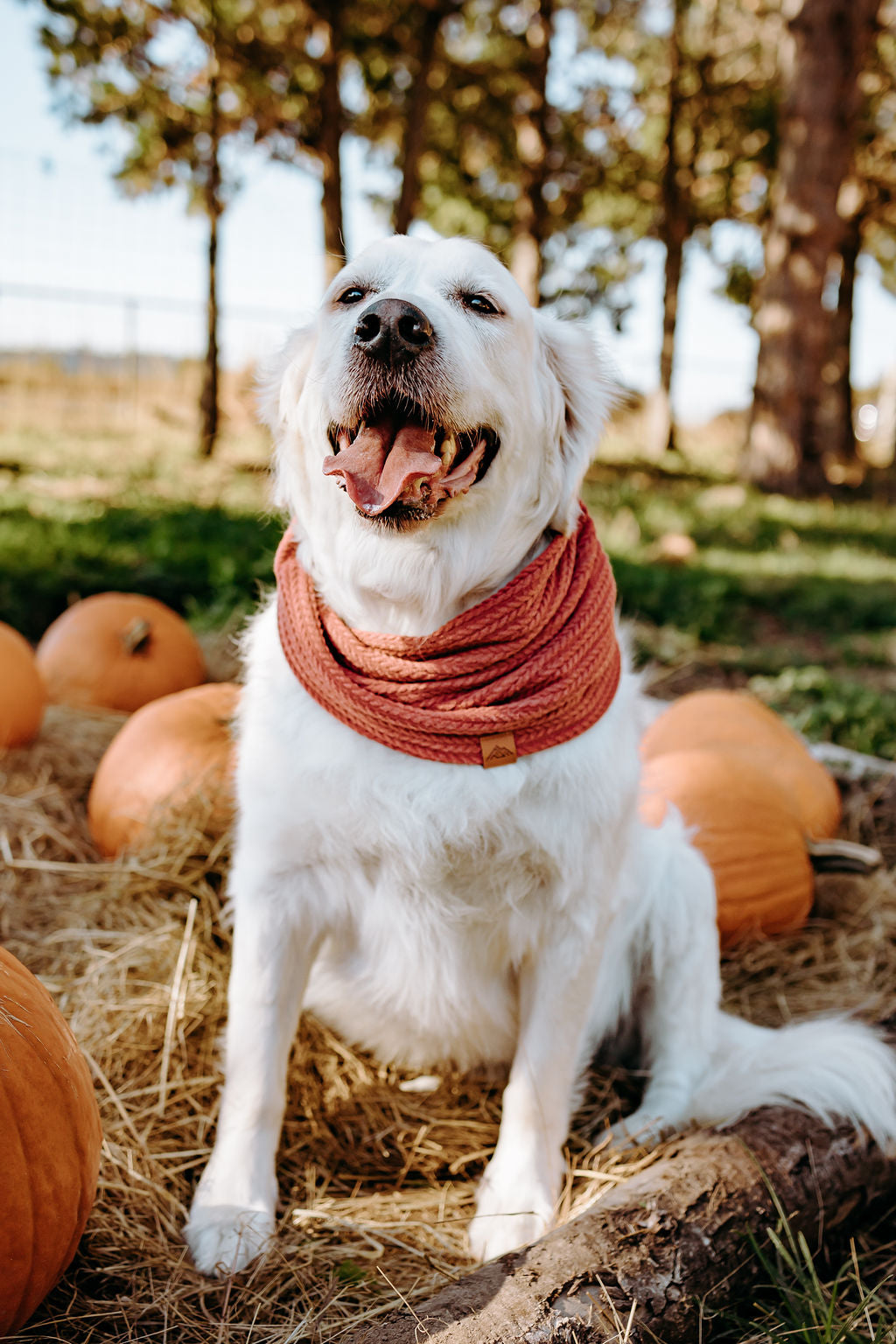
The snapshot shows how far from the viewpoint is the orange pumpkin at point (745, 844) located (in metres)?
2.80

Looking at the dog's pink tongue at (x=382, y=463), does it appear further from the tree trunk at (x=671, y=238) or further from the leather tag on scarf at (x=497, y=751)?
the tree trunk at (x=671, y=238)

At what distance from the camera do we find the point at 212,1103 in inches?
81.4

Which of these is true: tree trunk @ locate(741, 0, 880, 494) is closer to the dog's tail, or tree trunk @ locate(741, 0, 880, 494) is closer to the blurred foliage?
the blurred foliage

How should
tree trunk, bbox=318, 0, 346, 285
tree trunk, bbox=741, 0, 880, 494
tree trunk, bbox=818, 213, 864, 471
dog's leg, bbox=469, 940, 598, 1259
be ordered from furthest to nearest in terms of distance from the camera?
tree trunk, bbox=818, 213, 864, 471 → tree trunk, bbox=741, 0, 880, 494 → tree trunk, bbox=318, 0, 346, 285 → dog's leg, bbox=469, 940, 598, 1259

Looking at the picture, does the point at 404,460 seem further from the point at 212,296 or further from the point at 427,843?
the point at 212,296

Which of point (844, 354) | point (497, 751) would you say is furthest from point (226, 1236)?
point (844, 354)

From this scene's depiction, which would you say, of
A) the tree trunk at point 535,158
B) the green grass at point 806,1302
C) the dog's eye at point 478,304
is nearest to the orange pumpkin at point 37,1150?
the green grass at point 806,1302

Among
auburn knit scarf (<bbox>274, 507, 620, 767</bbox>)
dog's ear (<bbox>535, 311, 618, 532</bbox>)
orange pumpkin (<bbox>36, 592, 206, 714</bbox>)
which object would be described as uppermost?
dog's ear (<bbox>535, 311, 618, 532</bbox>)

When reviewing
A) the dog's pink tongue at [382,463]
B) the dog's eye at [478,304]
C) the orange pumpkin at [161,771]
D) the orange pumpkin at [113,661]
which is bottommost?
the orange pumpkin at [161,771]

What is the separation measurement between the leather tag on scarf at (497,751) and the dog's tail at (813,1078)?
846 mm

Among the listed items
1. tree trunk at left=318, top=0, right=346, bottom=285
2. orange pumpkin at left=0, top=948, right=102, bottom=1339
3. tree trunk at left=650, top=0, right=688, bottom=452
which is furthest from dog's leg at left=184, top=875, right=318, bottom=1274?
tree trunk at left=650, top=0, right=688, bottom=452

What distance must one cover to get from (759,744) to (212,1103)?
2.04 meters

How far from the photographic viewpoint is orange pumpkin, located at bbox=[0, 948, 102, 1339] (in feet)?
4.33

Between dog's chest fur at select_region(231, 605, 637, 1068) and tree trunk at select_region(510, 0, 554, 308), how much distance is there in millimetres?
11057
